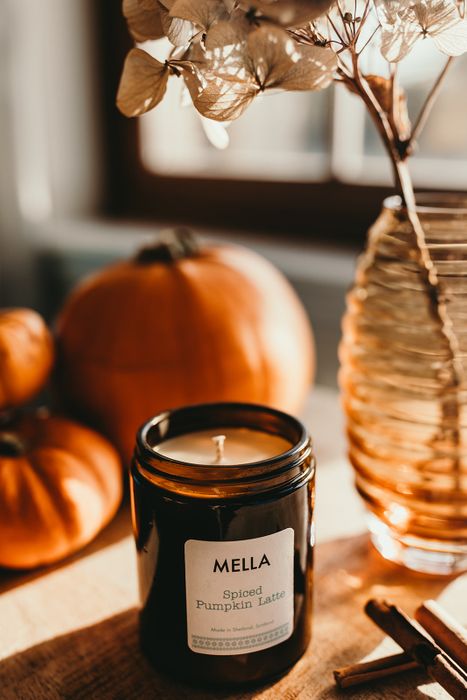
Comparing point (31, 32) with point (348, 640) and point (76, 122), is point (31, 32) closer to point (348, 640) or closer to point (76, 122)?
point (76, 122)

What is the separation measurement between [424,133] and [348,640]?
0.87 m

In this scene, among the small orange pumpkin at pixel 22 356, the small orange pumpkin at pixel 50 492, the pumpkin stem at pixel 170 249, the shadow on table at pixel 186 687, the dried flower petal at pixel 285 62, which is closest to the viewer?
the dried flower petal at pixel 285 62

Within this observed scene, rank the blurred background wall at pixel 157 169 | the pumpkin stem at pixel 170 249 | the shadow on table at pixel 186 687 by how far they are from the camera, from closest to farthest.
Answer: the shadow on table at pixel 186 687 → the pumpkin stem at pixel 170 249 → the blurred background wall at pixel 157 169

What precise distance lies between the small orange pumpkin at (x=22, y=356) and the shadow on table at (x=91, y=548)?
0.48 ft

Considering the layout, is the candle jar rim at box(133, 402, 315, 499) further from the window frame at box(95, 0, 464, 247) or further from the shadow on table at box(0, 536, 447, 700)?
the window frame at box(95, 0, 464, 247)

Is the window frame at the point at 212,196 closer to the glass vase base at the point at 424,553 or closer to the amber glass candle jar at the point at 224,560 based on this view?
the glass vase base at the point at 424,553

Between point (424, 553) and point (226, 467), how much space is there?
0.23 meters

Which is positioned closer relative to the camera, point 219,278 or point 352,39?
point 352,39

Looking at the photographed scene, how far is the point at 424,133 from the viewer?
1.14 metres

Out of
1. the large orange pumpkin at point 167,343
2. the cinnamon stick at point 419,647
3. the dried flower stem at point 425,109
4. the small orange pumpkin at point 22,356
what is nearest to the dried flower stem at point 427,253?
the dried flower stem at point 425,109

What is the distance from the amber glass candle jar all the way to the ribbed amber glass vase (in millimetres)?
107

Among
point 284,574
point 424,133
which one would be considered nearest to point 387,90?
point 284,574

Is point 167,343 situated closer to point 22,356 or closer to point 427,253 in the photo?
point 22,356

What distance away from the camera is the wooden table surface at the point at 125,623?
452 mm
